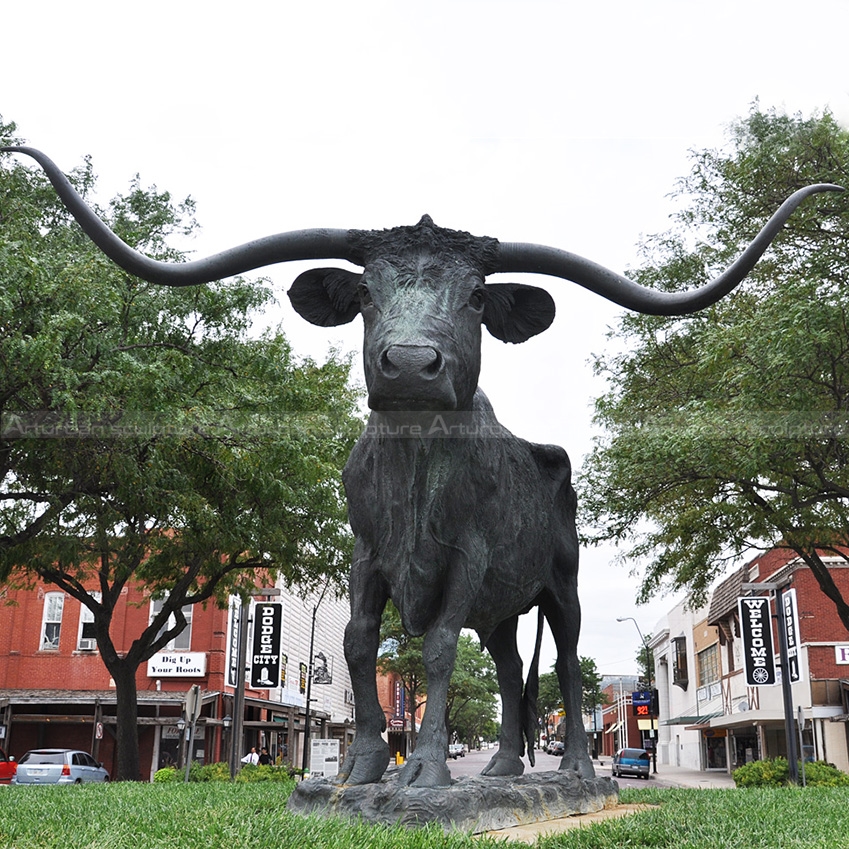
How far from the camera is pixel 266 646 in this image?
21.9 meters

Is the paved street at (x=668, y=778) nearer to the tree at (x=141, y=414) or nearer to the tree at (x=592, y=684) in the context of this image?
the tree at (x=141, y=414)

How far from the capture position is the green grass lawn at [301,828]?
3.36 m

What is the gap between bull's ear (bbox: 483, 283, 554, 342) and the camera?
4547mm

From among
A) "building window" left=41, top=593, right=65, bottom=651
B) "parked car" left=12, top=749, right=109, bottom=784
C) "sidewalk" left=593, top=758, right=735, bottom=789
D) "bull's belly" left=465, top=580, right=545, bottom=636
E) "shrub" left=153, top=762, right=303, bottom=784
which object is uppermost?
"building window" left=41, top=593, right=65, bottom=651

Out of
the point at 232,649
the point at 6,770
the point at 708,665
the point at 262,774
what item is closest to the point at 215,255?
the point at 262,774

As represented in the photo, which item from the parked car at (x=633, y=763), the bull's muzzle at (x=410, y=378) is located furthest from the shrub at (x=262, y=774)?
the parked car at (x=633, y=763)

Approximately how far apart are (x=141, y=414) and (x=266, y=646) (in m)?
11.5

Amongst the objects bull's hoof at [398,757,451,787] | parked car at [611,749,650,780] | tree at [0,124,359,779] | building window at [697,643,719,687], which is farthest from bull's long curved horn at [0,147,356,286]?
building window at [697,643,719,687]

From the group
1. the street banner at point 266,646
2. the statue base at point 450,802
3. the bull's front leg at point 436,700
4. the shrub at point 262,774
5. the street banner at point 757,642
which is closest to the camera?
the statue base at point 450,802

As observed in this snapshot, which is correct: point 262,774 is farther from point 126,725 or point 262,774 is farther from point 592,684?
point 592,684

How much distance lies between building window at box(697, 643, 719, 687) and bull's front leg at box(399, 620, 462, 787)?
142 feet

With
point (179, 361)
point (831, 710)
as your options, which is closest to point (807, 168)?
point (179, 361)

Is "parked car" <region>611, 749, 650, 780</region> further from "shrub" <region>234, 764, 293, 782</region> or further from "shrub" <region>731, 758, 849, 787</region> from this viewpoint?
"shrub" <region>234, 764, 293, 782</region>

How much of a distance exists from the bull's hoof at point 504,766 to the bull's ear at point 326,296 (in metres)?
2.79
